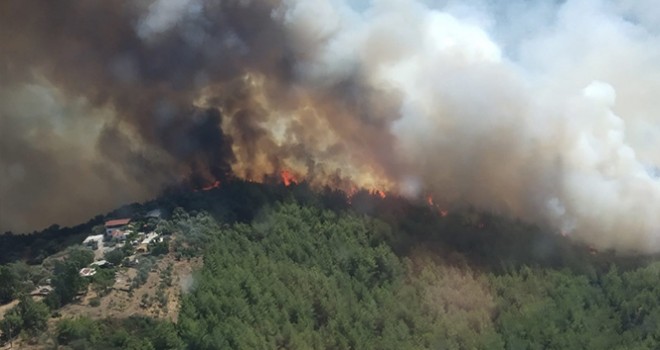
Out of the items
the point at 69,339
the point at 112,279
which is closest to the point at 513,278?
the point at 112,279

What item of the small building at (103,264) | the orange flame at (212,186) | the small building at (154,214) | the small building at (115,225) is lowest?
the small building at (103,264)

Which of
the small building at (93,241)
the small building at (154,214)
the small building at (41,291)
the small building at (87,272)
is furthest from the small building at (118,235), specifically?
the small building at (41,291)

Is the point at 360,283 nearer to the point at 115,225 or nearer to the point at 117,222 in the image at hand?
the point at 115,225

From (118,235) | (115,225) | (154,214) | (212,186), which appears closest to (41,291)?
(118,235)

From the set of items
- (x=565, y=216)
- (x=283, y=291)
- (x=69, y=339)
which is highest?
(x=565, y=216)

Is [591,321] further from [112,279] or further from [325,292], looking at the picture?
Answer: [112,279]

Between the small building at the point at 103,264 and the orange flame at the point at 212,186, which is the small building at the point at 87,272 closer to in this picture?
the small building at the point at 103,264

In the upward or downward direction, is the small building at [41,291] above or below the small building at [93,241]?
below
